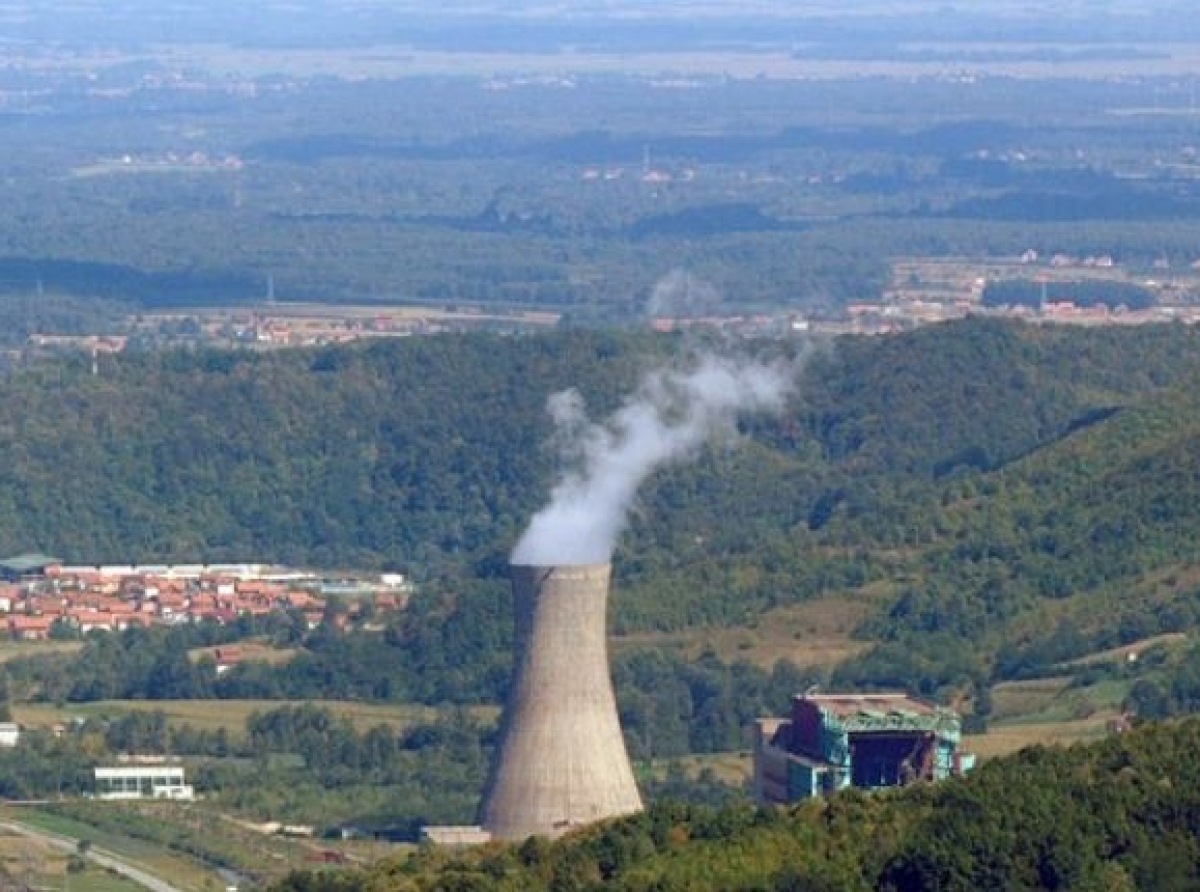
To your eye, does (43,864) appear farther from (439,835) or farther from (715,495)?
(715,495)

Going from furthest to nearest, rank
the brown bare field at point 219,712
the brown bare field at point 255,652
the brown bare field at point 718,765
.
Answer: the brown bare field at point 255,652 < the brown bare field at point 219,712 < the brown bare field at point 718,765

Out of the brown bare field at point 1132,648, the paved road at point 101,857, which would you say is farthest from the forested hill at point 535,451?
the paved road at point 101,857

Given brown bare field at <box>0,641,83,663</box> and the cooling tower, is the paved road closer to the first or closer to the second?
the cooling tower

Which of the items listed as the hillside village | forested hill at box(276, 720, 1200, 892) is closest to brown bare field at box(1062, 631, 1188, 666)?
the hillside village

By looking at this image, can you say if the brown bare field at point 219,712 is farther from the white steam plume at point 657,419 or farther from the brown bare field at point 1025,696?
the brown bare field at point 1025,696

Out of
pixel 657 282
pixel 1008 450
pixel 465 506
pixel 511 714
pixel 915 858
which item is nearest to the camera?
pixel 915 858

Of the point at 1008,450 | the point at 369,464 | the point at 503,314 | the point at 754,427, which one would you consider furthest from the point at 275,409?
the point at 503,314
